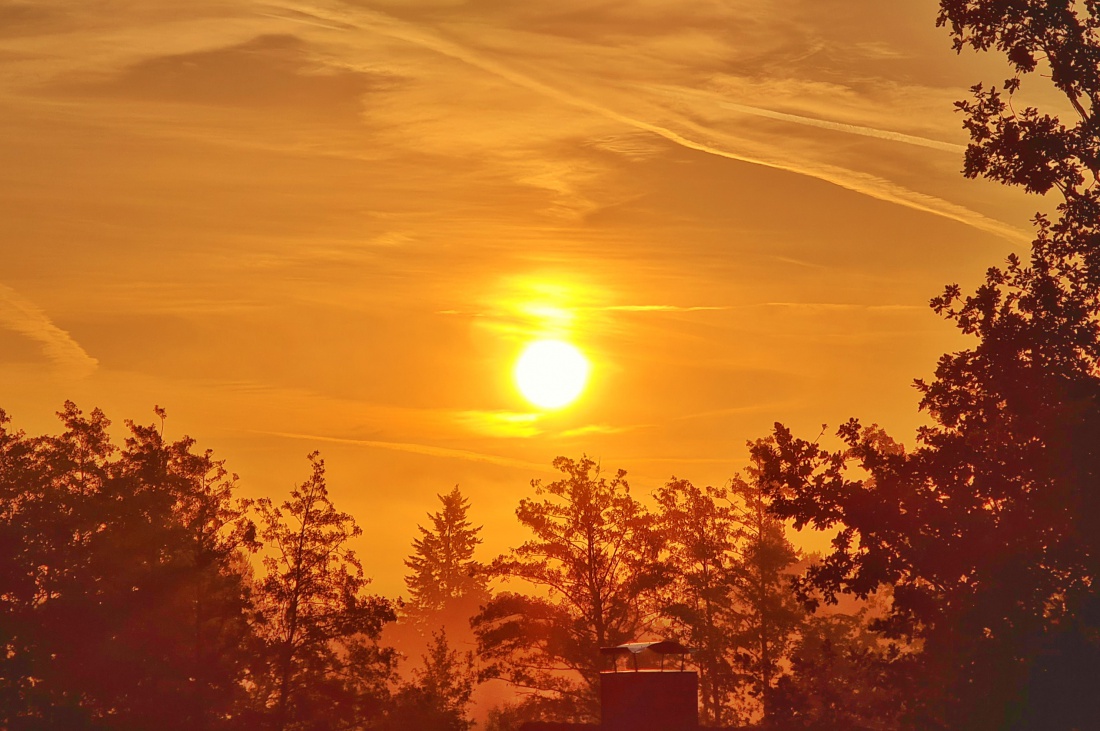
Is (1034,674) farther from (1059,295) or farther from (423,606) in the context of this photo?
(423,606)

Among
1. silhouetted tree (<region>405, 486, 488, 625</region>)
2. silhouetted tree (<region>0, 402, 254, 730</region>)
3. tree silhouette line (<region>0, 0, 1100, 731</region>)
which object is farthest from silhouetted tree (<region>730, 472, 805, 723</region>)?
silhouetted tree (<region>405, 486, 488, 625</region>)

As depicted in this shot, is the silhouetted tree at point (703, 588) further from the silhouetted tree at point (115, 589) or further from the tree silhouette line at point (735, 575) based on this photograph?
the silhouetted tree at point (115, 589)

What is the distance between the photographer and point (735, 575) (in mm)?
72125

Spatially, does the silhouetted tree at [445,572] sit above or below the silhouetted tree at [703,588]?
above

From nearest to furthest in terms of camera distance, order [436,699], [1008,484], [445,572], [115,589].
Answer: [1008,484] < [115,589] < [436,699] < [445,572]

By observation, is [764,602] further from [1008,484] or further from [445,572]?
[445,572]

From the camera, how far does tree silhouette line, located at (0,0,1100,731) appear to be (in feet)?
103

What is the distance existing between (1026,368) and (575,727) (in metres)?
24.5

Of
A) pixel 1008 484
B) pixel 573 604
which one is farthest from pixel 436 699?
pixel 1008 484

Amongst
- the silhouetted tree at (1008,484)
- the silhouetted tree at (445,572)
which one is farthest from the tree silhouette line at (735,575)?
the silhouetted tree at (445,572)

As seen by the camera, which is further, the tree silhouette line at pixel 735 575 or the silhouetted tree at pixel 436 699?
the silhouetted tree at pixel 436 699

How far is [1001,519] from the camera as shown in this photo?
3200cm

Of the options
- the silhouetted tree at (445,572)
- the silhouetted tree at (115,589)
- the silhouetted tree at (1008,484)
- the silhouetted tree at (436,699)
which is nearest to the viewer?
the silhouetted tree at (1008,484)

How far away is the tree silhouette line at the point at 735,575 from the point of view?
3134cm
